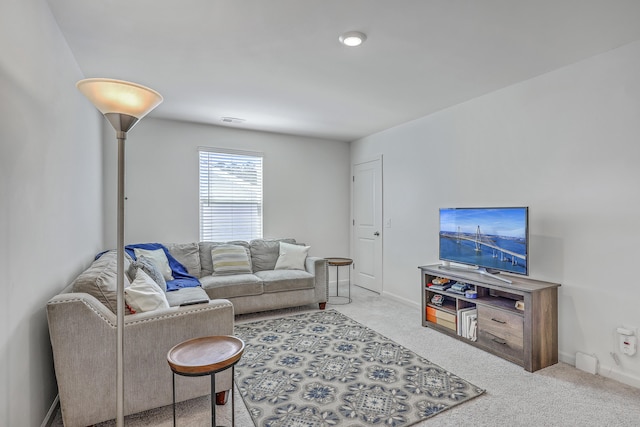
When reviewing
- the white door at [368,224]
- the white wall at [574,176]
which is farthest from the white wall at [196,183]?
the white wall at [574,176]

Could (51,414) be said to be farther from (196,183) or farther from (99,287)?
(196,183)

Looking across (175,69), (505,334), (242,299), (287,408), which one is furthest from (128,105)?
(505,334)

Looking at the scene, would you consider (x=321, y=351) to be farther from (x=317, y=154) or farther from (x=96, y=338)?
(x=317, y=154)

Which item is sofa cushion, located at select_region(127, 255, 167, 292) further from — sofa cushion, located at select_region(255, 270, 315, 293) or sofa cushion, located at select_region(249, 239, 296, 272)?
sofa cushion, located at select_region(249, 239, 296, 272)

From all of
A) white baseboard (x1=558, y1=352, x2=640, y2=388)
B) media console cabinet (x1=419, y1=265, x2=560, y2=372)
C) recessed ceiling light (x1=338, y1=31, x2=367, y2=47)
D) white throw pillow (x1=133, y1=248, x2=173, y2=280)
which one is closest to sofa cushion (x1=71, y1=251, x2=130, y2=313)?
white throw pillow (x1=133, y1=248, x2=173, y2=280)

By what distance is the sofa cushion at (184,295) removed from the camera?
2963mm

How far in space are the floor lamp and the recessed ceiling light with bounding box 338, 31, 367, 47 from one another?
1.36 meters

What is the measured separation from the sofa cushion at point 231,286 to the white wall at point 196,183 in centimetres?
101

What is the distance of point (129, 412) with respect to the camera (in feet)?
6.21

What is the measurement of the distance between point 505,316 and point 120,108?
3.12 m

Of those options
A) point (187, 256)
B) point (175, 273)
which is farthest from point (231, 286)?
point (187, 256)

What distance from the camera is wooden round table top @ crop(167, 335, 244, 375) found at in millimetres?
1534

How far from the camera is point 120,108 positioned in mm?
1479

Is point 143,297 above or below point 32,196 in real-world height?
below
